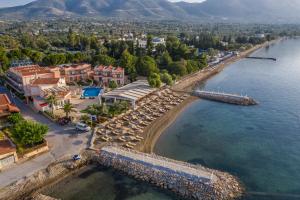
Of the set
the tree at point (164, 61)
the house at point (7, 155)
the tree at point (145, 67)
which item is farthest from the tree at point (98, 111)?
the tree at point (164, 61)

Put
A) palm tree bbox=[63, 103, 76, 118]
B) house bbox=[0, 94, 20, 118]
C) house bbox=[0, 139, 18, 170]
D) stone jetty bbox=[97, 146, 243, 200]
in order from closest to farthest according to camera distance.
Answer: stone jetty bbox=[97, 146, 243, 200], house bbox=[0, 139, 18, 170], palm tree bbox=[63, 103, 76, 118], house bbox=[0, 94, 20, 118]

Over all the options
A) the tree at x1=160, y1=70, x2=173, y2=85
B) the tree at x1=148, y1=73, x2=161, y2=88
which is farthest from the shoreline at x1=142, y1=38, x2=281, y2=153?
the tree at x1=148, y1=73, x2=161, y2=88

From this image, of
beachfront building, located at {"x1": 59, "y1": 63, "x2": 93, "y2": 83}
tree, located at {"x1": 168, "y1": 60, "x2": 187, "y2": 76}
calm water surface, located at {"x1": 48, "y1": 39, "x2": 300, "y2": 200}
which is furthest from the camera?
tree, located at {"x1": 168, "y1": 60, "x2": 187, "y2": 76}

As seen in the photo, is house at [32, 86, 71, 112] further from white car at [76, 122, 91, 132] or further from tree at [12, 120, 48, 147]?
tree at [12, 120, 48, 147]

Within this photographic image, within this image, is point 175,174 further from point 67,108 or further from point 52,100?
point 52,100

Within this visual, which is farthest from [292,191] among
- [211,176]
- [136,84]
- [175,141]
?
[136,84]

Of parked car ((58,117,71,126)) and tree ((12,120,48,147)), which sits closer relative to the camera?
tree ((12,120,48,147))
